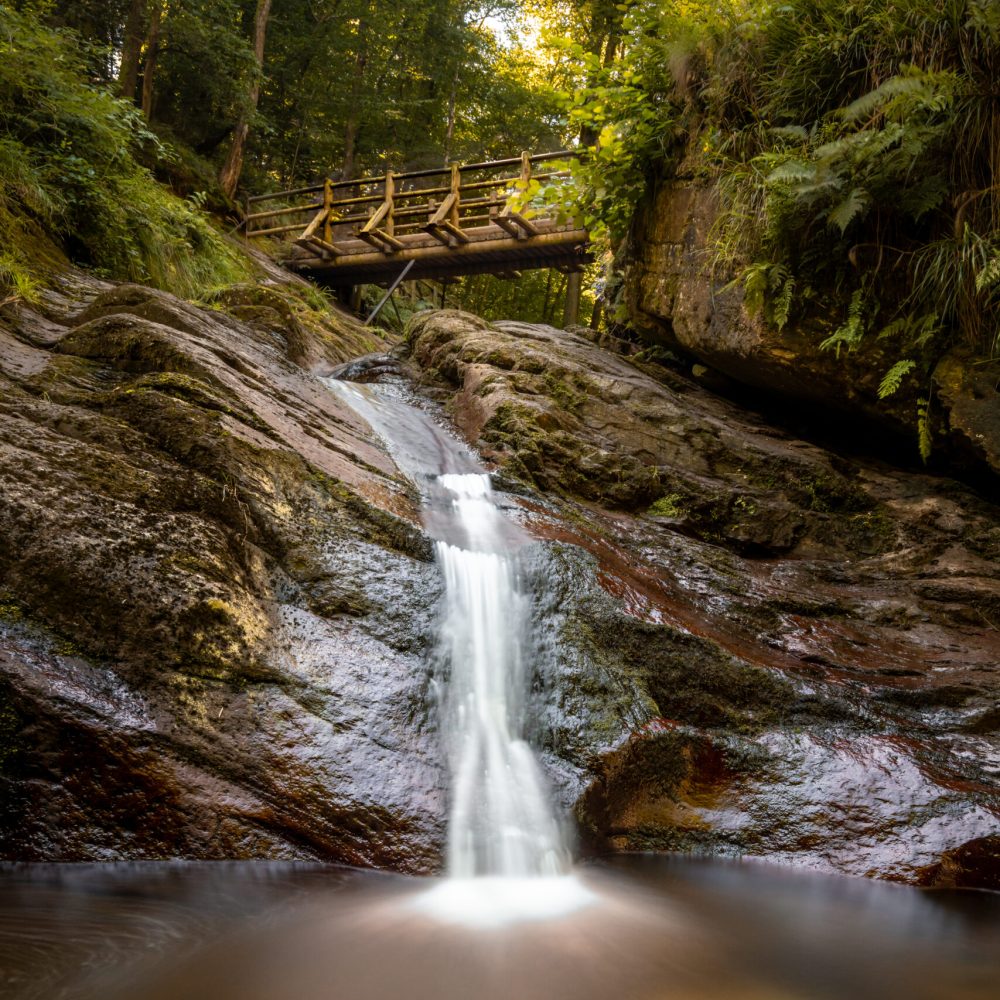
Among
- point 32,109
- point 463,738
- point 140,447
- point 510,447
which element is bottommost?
point 463,738

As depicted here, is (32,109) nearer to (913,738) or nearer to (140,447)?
(140,447)

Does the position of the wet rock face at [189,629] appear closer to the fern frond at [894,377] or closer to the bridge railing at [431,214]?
the fern frond at [894,377]

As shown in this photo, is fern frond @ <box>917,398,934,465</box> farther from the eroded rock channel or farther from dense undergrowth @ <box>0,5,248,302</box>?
dense undergrowth @ <box>0,5,248,302</box>

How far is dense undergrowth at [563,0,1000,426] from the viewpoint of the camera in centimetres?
524

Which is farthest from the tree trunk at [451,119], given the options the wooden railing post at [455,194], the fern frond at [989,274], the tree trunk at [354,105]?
the fern frond at [989,274]

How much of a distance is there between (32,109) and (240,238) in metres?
8.24

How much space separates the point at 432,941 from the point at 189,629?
1.57 m

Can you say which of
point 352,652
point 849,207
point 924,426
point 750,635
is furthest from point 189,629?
point 924,426

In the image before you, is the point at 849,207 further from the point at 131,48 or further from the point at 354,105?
the point at 354,105

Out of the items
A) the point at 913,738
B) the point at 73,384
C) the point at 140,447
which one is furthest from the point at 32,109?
the point at 913,738

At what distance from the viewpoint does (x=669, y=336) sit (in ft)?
26.1

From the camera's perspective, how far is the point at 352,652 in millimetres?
3473

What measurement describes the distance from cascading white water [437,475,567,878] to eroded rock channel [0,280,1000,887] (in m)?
0.12

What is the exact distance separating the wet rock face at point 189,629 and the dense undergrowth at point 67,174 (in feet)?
8.73
